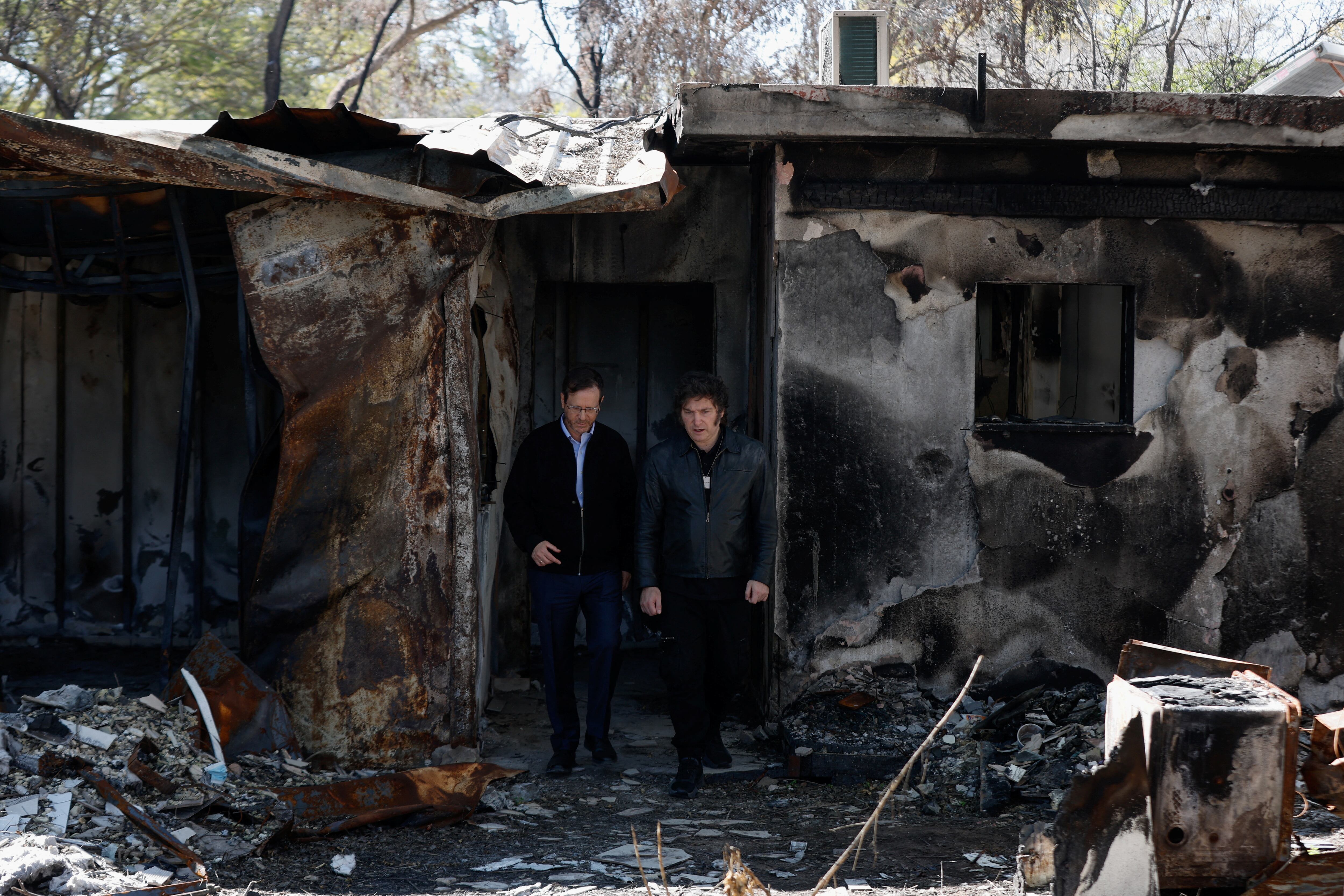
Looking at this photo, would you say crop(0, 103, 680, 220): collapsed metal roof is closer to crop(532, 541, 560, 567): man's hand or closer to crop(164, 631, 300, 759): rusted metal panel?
crop(532, 541, 560, 567): man's hand

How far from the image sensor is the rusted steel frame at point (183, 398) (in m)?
5.09

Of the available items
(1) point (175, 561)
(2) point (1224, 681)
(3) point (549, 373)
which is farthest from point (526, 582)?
(2) point (1224, 681)

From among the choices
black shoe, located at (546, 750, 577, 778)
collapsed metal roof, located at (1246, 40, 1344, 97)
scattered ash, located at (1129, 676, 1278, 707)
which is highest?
collapsed metal roof, located at (1246, 40, 1344, 97)

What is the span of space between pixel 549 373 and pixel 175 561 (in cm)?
268

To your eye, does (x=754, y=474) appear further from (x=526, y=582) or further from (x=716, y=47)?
(x=716, y=47)

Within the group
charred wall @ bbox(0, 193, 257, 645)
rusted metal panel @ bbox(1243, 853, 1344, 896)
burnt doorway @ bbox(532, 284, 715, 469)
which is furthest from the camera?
burnt doorway @ bbox(532, 284, 715, 469)

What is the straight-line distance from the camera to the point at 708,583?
4.73m

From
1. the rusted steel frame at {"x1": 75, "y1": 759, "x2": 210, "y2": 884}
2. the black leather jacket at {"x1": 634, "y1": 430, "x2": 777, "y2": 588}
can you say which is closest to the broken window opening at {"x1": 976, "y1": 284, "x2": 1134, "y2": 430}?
the black leather jacket at {"x1": 634, "y1": 430, "x2": 777, "y2": 588}

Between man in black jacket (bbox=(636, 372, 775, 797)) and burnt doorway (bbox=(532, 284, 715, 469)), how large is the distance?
240 centimetres

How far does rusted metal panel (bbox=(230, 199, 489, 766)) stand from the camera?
4496 mm

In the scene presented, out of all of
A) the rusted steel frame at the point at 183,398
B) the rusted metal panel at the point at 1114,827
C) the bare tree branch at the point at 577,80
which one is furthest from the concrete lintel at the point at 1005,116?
the bare tree branch at the point at 577,80

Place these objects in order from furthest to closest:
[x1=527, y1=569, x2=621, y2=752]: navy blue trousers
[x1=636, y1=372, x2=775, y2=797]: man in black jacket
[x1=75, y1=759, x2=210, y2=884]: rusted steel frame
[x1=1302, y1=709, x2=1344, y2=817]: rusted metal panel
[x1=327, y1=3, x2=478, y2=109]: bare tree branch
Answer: [x1=327, y1=3, x2=478, y2=109]: bare tree branch
[x1=527, y1=569, x2=621, y2=752]: navy blue trousers
[x1=636, y1=372, x2=775, y2=797]: man in black jacket
[x1=75, y1=759, x2=210, y2=884]: rusted steel frame
[x1=1302, y1=709, x2=1344, y2=817]: rusted metal panel

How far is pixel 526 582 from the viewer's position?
6371 millimetres

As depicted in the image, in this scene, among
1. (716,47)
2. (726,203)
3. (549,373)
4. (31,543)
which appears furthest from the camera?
(716,47)
